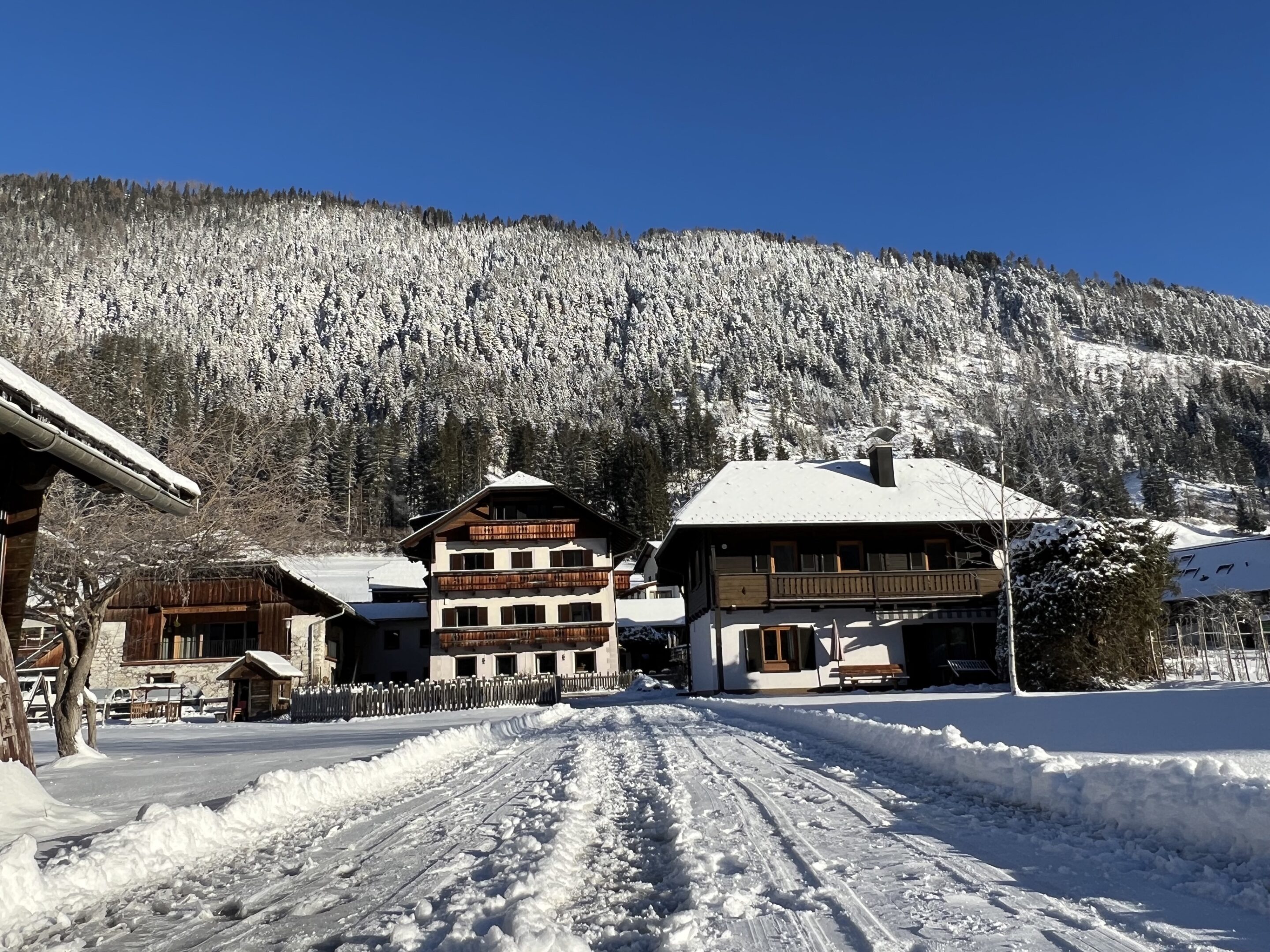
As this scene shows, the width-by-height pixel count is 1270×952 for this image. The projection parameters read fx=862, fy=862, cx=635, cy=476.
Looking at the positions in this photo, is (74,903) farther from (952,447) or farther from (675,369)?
(675,369)

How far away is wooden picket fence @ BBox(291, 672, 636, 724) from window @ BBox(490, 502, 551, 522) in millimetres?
12650

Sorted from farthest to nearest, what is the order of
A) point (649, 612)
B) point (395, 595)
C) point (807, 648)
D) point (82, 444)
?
point (649, 612), point (395, 595), point (807, 648), point (82, 444)

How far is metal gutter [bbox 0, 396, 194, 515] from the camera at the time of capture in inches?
256

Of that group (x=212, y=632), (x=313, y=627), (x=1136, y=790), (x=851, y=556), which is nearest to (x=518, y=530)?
(x=313, y=627)

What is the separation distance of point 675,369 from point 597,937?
191m

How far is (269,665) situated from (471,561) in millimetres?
15362

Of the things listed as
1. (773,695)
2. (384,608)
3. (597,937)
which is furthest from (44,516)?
(384,608)

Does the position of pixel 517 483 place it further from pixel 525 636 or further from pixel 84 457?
pixel 84 457

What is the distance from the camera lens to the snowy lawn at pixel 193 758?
8656 mm

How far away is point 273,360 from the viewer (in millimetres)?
181875

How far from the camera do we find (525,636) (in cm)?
4459

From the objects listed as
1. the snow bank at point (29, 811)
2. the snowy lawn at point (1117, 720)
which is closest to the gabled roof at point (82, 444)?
the snow bank at point (29, 811)

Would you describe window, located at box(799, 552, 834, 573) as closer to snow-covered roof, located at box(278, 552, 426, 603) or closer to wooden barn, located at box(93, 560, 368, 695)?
wooden barn, located at box(93, 560, 368, 695)

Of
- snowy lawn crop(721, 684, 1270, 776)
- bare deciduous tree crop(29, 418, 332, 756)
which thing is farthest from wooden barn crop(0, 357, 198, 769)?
snowy lawn crop(721, 684, 1270, 776)
